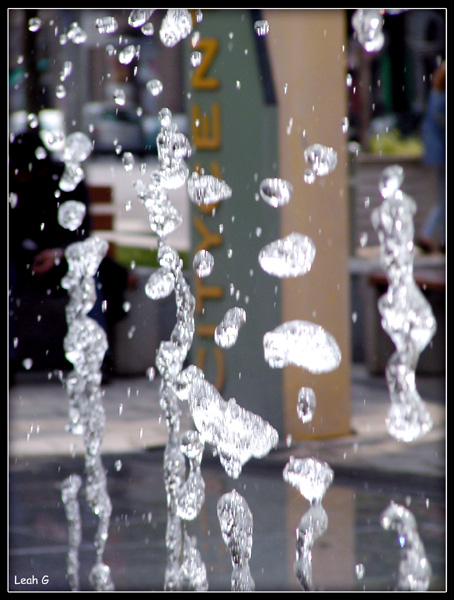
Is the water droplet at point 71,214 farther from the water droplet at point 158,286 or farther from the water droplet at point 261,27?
the water droplet at point 261,27

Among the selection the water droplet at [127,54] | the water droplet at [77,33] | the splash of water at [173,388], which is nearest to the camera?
the splash of water at [173,388]

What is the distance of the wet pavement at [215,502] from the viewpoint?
3.08 metres

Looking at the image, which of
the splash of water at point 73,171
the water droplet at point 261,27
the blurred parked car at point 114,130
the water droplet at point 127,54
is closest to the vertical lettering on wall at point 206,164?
the water droplet at point 261,27

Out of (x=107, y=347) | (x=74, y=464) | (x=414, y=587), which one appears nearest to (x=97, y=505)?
(x=74, y=464)

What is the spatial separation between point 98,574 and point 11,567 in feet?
0.96

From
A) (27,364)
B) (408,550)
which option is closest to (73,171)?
(27,364)

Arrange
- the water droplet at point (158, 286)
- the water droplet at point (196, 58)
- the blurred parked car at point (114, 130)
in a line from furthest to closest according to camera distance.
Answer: the blurred parked car at point (114, 130) < the water droplet at point (158, 286) < the water droplet at point (196, 58)

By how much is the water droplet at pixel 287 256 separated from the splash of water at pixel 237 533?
43.3 inches

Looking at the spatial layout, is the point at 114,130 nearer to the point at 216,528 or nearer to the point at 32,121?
the point at 32,121

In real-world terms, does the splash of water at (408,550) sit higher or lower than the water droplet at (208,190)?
lower

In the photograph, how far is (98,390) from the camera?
18.1 ft

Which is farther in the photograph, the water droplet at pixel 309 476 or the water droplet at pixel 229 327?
the water droplet at pixel 229 327

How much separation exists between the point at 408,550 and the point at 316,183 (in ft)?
6.20

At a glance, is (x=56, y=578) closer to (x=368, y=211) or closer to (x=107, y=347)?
(x=107, y=347)
